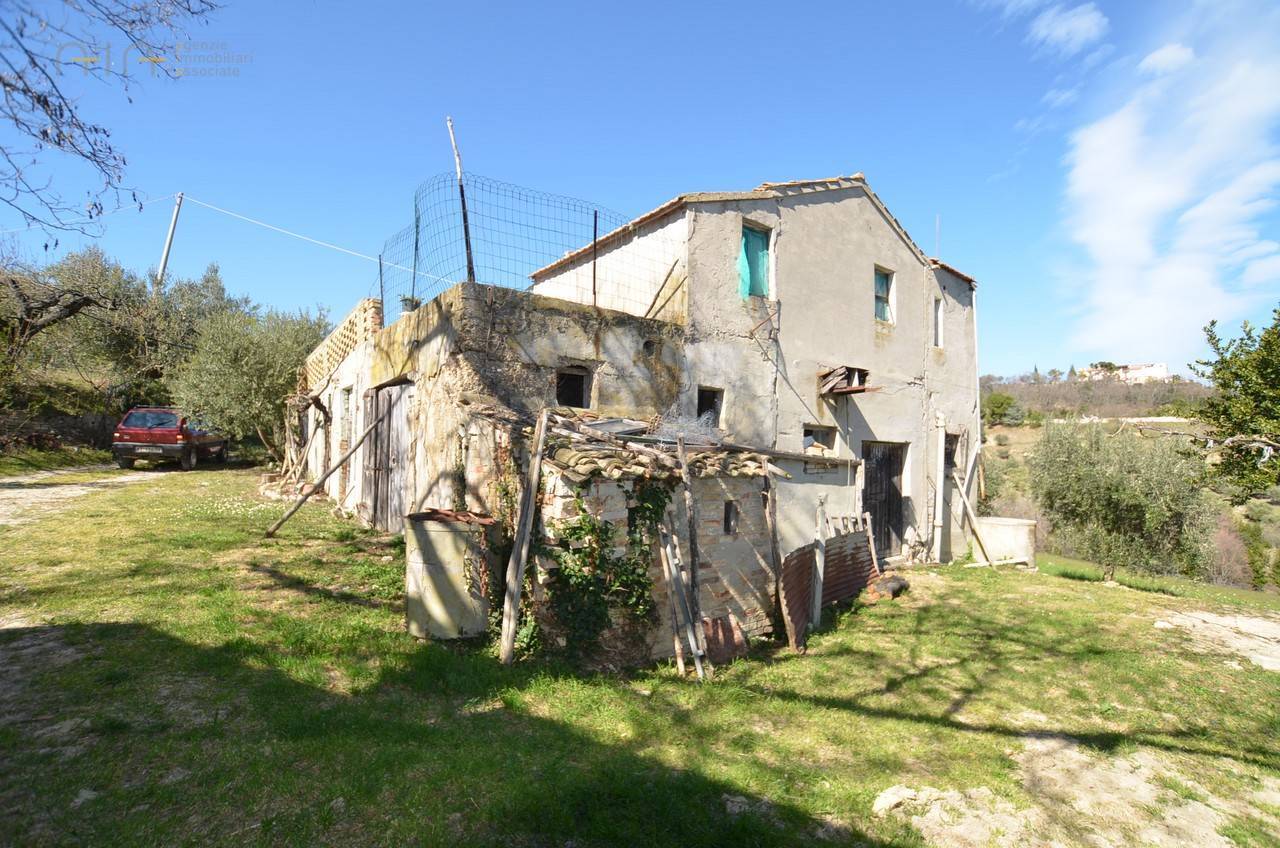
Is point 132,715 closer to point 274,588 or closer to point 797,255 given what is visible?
point 274,588

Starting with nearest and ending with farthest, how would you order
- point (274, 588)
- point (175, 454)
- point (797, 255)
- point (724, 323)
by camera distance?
point (274, 588) < point (724, 323) < point (797, 255) < point (175, 454)

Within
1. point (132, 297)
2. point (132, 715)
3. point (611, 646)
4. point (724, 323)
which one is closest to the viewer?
point (132, 715)

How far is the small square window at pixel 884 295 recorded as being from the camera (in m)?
13.1

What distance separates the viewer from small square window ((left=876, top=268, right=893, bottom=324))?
13.1 metres

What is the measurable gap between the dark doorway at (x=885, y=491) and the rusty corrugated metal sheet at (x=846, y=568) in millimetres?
2715

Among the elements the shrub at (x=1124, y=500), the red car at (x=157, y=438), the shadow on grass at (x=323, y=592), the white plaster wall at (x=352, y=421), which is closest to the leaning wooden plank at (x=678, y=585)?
the shadow on grass at (x=323, y=592)

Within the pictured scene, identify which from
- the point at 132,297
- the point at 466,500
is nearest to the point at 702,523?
the point at 466,500

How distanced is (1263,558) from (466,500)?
90.5 feet

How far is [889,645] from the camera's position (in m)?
7.48

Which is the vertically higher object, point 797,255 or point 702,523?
point 797,255

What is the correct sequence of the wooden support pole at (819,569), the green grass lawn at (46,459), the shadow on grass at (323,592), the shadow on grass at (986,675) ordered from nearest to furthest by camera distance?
1. the shadow on grass at (986,675)
2. the shadow on grass at (323,592)
3. the wooden support pole at (819,569)
4. the green grass lawn at (46,459)

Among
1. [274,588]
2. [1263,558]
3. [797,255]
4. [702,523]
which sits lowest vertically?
[1263,558]

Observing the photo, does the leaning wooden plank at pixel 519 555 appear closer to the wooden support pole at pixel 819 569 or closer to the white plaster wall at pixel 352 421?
the wooden support pole at pixel 819 569

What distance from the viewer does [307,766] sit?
3.59m
